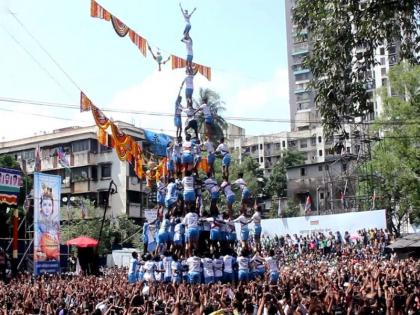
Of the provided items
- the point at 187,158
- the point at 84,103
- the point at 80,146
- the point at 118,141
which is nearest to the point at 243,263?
the point at 187,158

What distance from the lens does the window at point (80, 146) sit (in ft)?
167

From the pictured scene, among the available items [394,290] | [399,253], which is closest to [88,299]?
[394,290]

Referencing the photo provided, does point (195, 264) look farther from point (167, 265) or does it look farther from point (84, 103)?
point (84, 103)

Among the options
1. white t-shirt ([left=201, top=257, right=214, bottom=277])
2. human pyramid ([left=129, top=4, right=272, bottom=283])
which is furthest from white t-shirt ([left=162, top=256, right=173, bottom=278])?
white t-shirt ([left=201, top=257, right=214, bottom=277])

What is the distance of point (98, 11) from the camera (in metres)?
21.4

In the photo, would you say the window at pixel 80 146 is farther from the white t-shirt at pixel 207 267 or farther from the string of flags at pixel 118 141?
the white t-shirt at pixel 207 267

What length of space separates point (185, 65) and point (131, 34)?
3.08 metres

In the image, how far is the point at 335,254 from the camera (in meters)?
29.2

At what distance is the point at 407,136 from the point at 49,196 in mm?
20475

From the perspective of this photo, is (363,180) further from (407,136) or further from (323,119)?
(323,119)

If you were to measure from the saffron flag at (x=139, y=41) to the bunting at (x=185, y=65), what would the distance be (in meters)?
1.88

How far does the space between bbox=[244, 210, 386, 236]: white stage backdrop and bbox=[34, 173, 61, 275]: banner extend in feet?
47.9

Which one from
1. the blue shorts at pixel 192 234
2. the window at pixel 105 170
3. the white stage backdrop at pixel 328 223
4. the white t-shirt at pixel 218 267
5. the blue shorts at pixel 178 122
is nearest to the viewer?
the white t-shirt at pixel 218 267

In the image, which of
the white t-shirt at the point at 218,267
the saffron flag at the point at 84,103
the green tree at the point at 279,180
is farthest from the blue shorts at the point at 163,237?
the green tree at the point at 279,180
